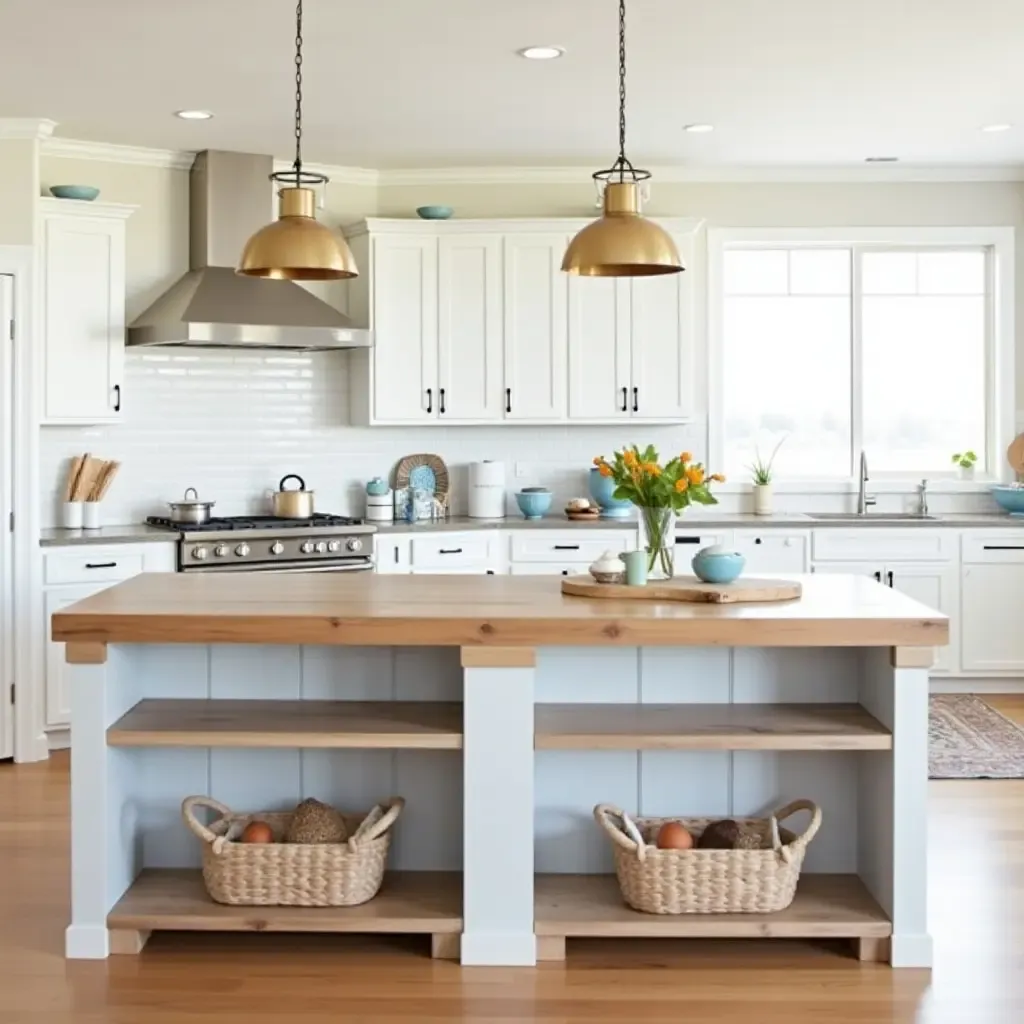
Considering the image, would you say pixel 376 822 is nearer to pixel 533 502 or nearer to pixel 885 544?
pixel 533 502

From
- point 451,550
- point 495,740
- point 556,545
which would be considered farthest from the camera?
point 556,545

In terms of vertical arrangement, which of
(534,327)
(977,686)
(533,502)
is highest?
(534,327)

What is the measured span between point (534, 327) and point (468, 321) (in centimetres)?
32

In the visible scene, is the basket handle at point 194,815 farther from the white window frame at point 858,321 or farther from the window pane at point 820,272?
the window pane at point 820,272

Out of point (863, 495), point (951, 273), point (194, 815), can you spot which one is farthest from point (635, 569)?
point (951, 273)

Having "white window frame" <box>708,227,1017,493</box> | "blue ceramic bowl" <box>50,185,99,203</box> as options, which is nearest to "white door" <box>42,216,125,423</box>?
"blue ceramic bowl" <box>50,185,99,203</box>

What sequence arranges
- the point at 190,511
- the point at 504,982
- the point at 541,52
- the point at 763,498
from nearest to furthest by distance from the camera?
the point at 504,982 < the point at 541,52 < the point at 190,511 < the point at 763,498

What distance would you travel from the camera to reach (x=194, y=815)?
13.6 feet

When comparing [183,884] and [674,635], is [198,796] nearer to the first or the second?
[183,884]

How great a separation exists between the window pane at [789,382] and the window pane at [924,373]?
0.14m

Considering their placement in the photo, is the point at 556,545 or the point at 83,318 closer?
the point at 83,318

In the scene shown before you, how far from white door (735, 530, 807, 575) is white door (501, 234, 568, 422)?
1.10 meters

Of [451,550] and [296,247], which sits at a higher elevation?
[296,247]

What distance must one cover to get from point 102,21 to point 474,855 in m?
2.94
